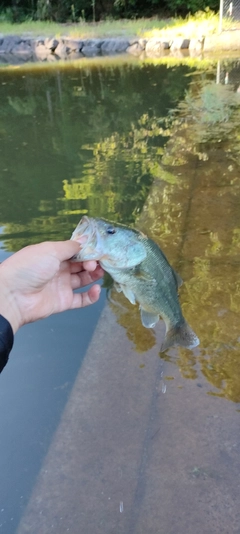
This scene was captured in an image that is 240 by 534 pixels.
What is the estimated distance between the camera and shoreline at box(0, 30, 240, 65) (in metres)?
16.6

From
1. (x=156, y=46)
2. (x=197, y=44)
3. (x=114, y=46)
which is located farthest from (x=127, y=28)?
(x=197, y=44)

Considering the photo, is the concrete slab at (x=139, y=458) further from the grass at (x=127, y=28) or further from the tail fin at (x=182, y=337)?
the grass at (x=127, y=28)

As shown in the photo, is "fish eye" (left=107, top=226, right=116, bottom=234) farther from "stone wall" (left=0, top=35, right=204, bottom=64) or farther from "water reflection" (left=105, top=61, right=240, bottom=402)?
"stone wall" (left=0, top=35, right=204, bottom=64)

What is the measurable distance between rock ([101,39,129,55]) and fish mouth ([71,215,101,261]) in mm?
17805

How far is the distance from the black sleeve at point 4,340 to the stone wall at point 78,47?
1682 centimetres

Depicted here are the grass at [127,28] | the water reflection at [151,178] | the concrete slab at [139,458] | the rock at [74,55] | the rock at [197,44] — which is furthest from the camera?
the grass at [127,28]

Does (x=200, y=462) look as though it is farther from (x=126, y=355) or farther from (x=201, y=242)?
(x=201, y=242)

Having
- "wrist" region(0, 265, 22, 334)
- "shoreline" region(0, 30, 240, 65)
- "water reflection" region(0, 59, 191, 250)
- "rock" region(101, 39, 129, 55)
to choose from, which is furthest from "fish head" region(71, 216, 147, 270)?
"rock" region(101, 39, 129, 55)

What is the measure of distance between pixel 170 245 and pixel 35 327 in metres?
1.49

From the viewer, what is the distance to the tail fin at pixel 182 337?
2264 millimetres

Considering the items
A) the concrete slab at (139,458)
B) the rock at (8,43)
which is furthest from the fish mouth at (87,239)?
the rock at (8,43)

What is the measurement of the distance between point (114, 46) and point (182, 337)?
1827 cm

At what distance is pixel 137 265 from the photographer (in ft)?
6.78

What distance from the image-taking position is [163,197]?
5.29 m
